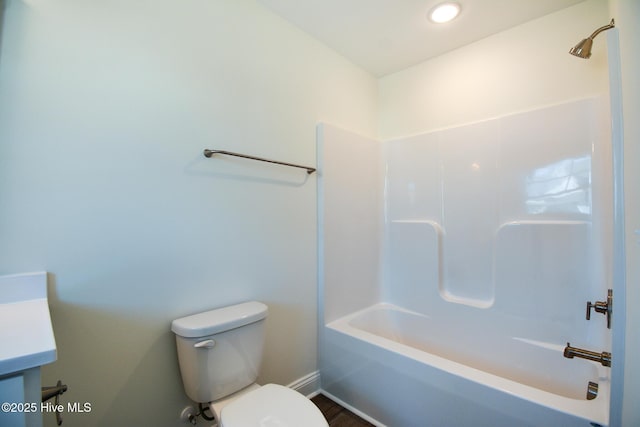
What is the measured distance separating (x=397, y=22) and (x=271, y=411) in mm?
2211

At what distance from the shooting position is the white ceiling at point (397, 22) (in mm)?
1633

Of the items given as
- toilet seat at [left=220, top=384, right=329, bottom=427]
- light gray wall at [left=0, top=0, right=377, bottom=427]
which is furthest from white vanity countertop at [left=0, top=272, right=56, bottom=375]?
toilet seat at [left=220, top=384, right=329, bottom=427]

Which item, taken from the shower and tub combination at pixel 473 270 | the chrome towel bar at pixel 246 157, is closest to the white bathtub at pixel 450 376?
the shower and tub combination at pixel 473 270

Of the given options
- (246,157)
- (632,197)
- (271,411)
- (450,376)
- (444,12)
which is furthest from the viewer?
(444,12)

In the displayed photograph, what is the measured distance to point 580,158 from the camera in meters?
1.60

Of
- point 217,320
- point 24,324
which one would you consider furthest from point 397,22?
point 24,324

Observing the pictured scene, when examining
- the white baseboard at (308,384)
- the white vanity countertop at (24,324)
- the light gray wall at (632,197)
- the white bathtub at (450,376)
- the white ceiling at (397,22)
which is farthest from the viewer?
the white baseboard at (308,384)

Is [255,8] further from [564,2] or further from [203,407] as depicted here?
[203,407]

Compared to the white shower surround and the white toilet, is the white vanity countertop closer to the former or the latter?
the white toilet

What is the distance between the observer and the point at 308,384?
1.90 metres

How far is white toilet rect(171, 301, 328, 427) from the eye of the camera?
1.10 metres

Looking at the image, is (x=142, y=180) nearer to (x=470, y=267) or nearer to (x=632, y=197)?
(x=632, y=197)

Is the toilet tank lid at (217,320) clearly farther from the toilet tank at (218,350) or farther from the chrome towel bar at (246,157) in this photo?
the chrome towel bar at (246,157)

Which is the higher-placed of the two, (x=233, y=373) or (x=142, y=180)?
(x=142, y=180)
